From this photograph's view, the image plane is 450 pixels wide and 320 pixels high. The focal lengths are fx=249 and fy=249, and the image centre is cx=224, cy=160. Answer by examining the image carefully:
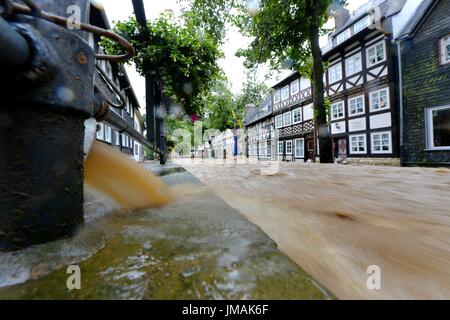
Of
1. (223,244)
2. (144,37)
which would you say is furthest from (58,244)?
(144,37)

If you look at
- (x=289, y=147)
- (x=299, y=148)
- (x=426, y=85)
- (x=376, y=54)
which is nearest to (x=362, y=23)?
(x=376, y=54)

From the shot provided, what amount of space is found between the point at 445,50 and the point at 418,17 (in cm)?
187

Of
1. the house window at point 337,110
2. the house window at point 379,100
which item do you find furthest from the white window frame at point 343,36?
the house window at point 379,100

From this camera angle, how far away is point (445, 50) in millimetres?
10094

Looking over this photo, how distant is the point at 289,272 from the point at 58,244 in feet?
1.85

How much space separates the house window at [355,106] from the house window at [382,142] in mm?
1831

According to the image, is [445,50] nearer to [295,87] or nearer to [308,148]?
[308,148]

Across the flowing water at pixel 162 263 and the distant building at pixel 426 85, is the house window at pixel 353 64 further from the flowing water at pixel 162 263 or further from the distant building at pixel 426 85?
the flowing water at pixel 162 263

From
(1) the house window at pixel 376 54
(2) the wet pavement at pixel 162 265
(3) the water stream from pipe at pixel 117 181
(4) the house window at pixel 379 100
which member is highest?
(1) the house window at pixel 376 54

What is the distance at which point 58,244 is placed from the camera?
2.06 feet

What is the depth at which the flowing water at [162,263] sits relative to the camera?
0.39 m

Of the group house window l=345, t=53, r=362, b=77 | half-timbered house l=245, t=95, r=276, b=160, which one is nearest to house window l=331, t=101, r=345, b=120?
house window l=345, t=53, r=362, b=77
